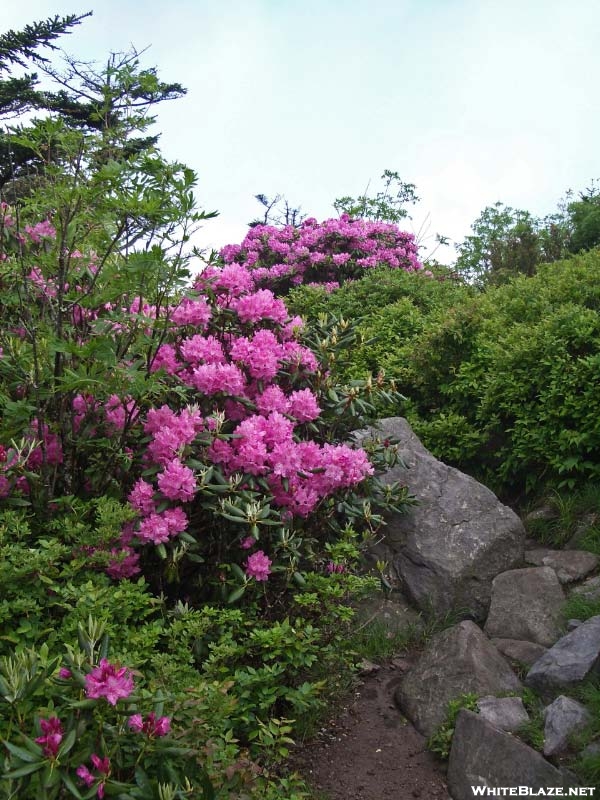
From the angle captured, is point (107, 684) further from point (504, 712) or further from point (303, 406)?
point (303, 406)

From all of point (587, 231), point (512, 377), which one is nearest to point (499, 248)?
point (587, 231)

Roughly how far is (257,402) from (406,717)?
1.82 meters

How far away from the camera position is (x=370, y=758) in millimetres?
3523

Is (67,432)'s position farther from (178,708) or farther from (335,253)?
(335,253)

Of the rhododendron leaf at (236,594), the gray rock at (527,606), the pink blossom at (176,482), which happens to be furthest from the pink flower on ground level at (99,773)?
the gray rock at (527,606)

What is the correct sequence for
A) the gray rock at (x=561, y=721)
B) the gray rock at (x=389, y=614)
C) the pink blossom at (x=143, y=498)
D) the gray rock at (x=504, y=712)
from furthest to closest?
the gray rock at (x=389, y=614) < the pink blossom at (x=143, y=498) < the gray rock at (x=504, y=712) < the gray rock at (x=561, y=721)

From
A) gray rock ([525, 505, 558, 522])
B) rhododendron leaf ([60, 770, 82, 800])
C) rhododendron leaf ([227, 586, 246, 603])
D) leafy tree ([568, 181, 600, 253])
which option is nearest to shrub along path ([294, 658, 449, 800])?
rhododendron leaf ([227, 586, 246, 603])

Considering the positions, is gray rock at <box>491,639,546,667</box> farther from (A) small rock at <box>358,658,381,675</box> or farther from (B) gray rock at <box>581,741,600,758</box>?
(B) gray rock at <box>581,741,600,758</box>

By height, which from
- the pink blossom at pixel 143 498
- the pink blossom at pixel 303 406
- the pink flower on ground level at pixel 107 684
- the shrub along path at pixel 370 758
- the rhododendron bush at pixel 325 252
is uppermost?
the rhododendron bush at pixel 325 252

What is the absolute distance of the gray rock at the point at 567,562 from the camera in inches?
186

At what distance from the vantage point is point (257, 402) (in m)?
4.13

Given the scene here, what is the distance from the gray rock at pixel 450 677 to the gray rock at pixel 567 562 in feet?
3.24

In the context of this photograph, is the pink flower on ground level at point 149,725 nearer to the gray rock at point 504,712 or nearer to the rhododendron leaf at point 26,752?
the rhododendron leaf at point 26,752

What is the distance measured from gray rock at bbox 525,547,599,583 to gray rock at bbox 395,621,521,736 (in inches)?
38.8
